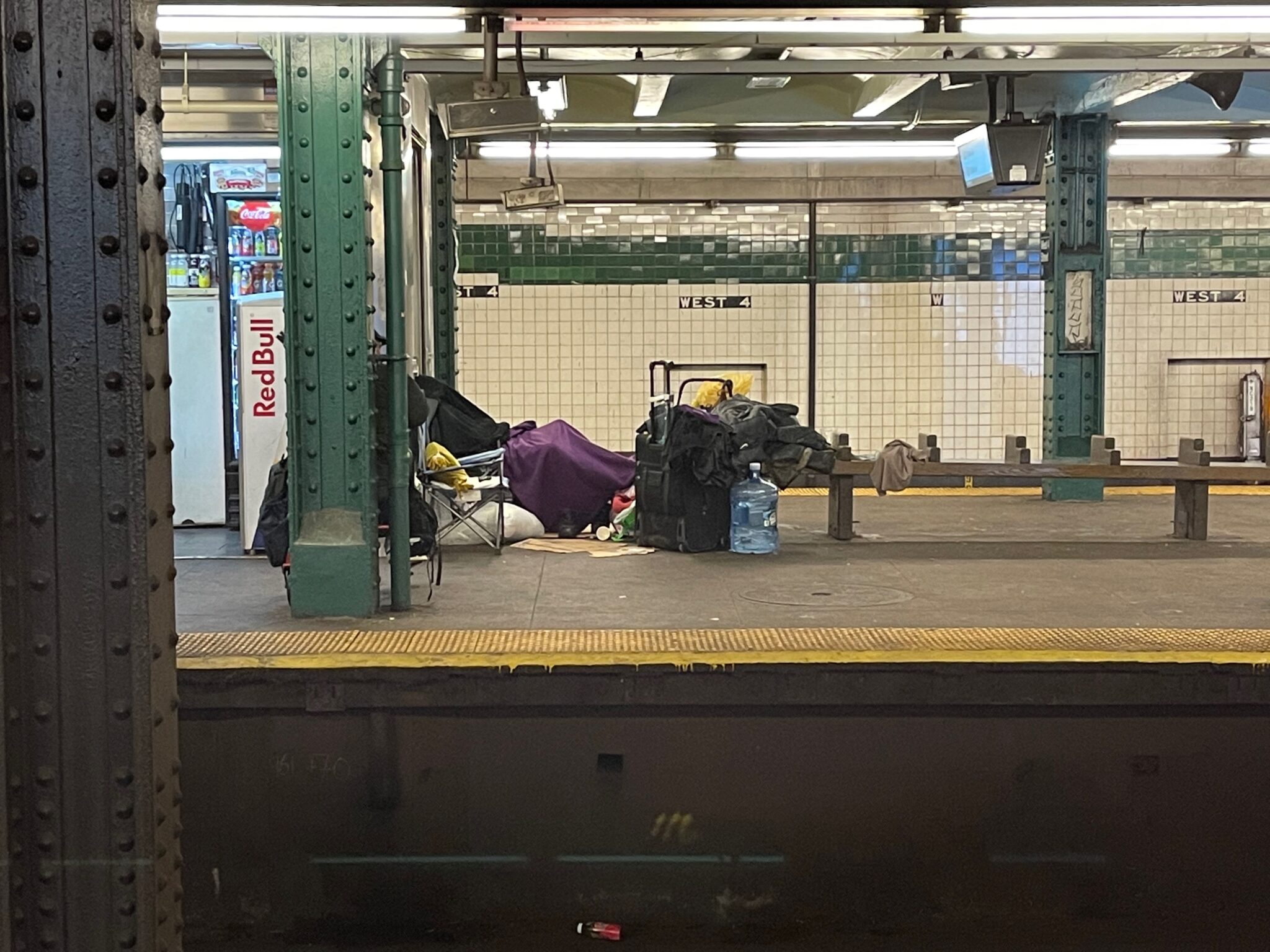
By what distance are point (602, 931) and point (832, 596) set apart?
6.68 ft

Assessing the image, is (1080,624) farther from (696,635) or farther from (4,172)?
(4,172)

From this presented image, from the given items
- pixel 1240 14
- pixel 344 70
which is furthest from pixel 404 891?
pixel 1240 14

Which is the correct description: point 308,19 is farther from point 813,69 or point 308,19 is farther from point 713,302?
point 713,302

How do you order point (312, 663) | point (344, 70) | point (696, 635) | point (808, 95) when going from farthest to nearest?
point (808, 95) → point (344, 70) → point (696, 635) → point (312, 663)

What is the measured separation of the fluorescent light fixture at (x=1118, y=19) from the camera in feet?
14.9

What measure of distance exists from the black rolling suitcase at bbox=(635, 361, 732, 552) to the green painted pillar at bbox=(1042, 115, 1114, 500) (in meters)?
4.23

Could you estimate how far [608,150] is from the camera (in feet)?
36.9

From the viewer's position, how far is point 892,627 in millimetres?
5172

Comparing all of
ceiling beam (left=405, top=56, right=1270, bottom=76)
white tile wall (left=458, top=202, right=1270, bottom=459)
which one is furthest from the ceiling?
white tile wall (left=458, top=202, right=1270, bottom=459)

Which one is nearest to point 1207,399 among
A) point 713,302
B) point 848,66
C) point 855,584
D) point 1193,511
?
point 713,302

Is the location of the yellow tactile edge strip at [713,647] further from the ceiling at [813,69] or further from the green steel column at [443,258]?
the green steel column at [443,258]

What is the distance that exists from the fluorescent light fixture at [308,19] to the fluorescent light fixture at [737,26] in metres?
0.70

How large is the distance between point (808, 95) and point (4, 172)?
9275 millimetres

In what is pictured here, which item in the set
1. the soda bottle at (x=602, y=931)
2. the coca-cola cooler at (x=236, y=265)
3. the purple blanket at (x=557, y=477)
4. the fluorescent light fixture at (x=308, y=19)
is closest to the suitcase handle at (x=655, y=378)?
the coca-cola cooler at (x=236, y=265)
